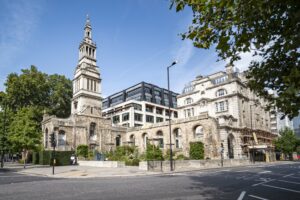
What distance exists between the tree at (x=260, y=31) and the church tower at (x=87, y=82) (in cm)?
4410

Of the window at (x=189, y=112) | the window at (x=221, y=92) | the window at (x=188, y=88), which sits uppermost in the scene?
the window at (x=188, y=88)

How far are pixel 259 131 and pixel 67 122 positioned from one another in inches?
1585

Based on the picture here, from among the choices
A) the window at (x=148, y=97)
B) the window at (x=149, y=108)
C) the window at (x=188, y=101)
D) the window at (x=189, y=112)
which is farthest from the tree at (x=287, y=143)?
the window at (x=148, y=97)

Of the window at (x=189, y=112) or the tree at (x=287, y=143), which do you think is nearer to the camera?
the tree at (x=287, y=143)

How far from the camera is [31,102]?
1961 inches

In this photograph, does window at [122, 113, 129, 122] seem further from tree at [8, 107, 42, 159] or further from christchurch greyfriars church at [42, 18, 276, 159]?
tree at [8, 107, 42, 159]

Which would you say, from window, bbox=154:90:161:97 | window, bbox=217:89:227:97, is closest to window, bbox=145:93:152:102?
window, bbox=154:90:161:97

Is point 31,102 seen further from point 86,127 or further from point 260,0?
point 260,0

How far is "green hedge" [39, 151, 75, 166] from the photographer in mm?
33062

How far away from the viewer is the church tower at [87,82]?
49.9 meters

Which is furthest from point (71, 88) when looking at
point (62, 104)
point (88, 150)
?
point (88, 150)

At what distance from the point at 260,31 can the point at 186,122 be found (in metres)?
38.8

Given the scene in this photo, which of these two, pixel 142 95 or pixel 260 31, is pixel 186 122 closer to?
pixel 142 95

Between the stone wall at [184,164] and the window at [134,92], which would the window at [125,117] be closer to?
the window at [134,92]
